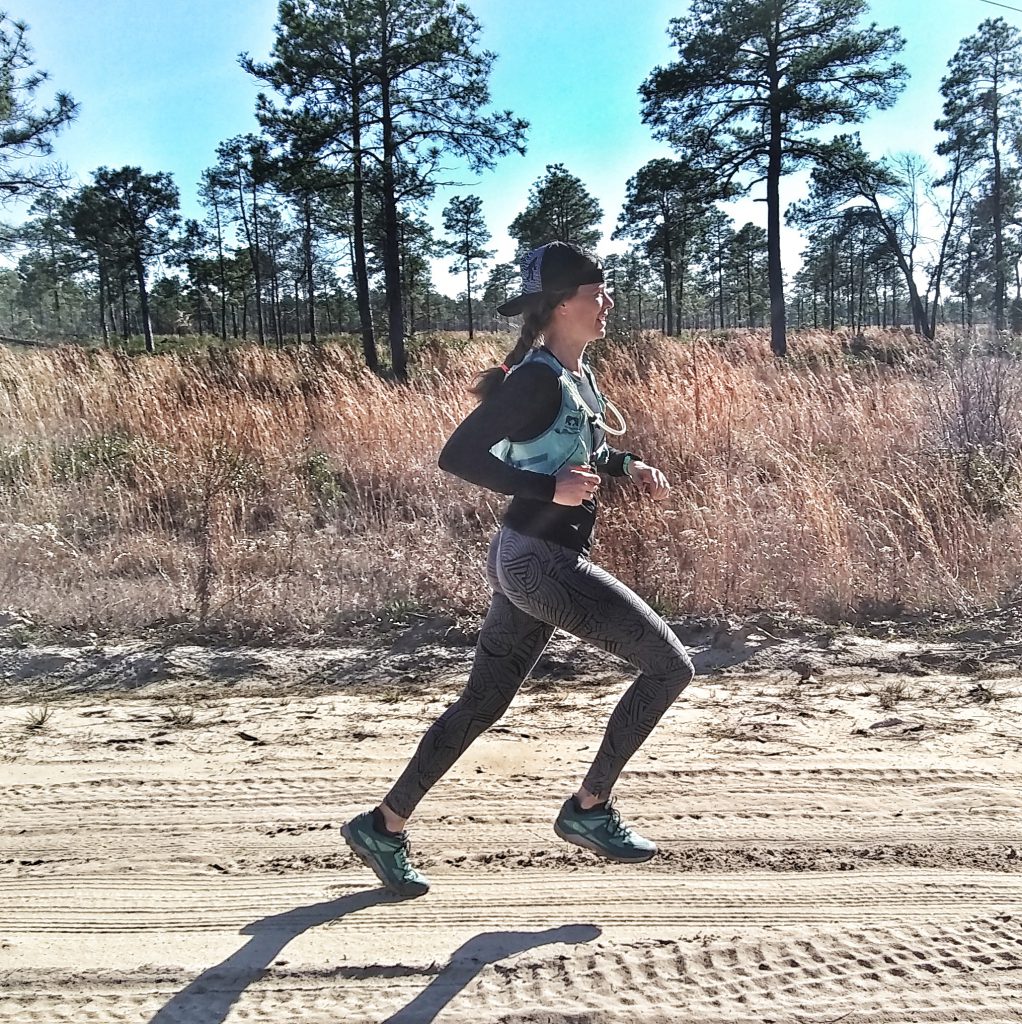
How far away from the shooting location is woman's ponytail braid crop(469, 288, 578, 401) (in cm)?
240

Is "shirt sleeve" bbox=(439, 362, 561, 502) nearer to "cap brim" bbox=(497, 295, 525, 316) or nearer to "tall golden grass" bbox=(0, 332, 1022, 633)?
"cap brim" bbox=(497, 295, 525, 316)

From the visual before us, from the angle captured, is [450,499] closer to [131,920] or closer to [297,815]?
[297,815]

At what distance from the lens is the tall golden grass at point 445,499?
209 inches

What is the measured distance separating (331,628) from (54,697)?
155 cm

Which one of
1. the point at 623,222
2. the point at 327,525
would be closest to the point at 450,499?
the point at 327,525

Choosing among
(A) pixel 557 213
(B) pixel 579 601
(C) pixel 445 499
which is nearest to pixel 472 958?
(B) pixel 579 601

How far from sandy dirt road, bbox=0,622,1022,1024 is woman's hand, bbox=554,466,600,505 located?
4.21 ft

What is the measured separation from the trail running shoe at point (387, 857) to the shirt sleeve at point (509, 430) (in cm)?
119

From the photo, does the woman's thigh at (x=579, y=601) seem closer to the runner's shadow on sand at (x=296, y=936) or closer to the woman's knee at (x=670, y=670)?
the woman's knee at (x=670, y=670)

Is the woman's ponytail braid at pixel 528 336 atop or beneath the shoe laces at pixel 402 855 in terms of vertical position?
atop

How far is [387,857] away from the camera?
2.51m

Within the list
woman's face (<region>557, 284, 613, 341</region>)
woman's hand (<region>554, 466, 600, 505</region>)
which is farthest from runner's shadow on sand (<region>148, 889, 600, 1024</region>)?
woman's face (<region>557, 284, 613, 341</region>)

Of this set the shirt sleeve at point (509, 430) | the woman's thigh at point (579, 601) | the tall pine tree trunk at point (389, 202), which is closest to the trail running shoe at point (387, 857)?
the woman's thigh at point (579, 601)

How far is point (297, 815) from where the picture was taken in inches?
122
